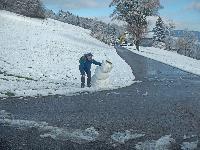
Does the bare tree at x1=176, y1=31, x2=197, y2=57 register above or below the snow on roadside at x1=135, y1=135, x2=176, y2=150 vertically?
above

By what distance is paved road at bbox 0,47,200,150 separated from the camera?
29.2 feet

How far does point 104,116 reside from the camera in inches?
469

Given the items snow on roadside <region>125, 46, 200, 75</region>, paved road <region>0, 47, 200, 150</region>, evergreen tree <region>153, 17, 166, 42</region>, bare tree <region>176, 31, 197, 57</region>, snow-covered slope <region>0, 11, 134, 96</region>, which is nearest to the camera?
paved road <region>0, 47, 200, 150</region>

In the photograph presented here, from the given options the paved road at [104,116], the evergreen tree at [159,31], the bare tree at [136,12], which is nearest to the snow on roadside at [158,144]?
the paved road at [104,116]

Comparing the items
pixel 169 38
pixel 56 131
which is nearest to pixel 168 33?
pixel 169 38

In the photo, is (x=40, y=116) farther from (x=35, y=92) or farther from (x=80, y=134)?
(x=35, y=92)

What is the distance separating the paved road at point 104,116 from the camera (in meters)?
8.89

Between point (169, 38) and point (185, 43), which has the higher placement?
point (169, 38)

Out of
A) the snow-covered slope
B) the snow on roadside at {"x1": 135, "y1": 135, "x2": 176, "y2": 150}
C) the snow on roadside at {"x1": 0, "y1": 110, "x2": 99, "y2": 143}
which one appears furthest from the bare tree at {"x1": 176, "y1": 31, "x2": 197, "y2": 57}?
the snow on roadside at {"x1": 135, "y1": 135, "x2": 176, "y2": 150}

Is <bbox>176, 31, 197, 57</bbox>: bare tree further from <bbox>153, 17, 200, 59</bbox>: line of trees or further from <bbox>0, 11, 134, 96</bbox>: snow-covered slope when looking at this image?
<bbox>0, 11, 134, 96</bbox>: snow-covered slope

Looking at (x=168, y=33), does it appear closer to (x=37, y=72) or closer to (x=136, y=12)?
(x=136, y=12)

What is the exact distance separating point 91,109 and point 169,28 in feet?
414

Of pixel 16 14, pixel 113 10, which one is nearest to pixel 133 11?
pixel 113 10

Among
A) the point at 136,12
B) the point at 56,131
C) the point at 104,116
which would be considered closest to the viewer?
the point at 56,131
